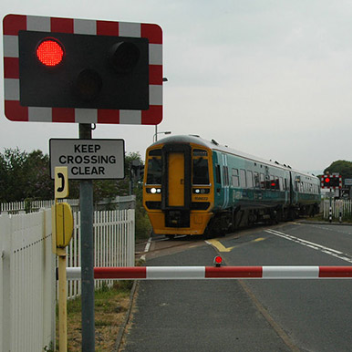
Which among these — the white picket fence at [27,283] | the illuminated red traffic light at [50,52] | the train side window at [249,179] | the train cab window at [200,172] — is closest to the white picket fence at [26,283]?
the white picket fence at [27,283]

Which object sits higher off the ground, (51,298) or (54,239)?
(54,239)

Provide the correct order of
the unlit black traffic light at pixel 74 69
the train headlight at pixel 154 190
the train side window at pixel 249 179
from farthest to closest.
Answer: the train side window at pixel 249 179 → the train headlight at pixel 154 190 → the unlit black traffic light at pixel 74 69

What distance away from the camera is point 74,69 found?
4.22m

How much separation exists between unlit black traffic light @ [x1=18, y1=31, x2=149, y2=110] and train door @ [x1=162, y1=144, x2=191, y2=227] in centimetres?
1439

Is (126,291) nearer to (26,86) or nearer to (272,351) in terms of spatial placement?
(272,351)

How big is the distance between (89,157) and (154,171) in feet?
49.4

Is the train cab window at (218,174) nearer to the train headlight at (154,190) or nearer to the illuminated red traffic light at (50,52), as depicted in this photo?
the train headlight at (154,190)

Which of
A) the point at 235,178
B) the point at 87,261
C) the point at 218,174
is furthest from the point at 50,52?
the point at 235,178

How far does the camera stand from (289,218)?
3703cm

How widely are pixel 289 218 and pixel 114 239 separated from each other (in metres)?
28.3

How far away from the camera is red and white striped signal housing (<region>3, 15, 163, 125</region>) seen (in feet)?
13.7

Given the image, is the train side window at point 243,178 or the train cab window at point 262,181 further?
the train cab window at point 262,181

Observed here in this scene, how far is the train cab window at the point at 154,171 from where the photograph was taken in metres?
19.2

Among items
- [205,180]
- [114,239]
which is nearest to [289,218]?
[205,180]
